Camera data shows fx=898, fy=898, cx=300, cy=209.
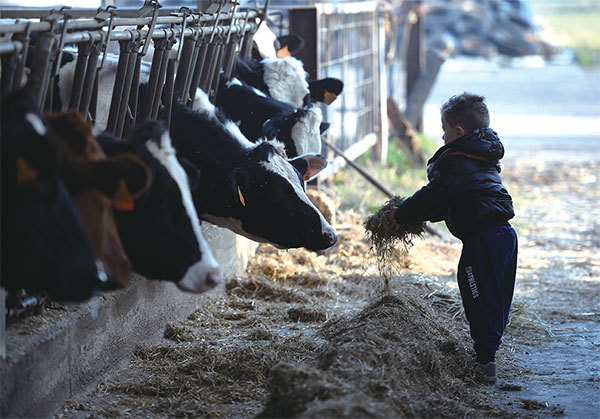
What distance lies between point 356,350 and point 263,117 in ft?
8.91

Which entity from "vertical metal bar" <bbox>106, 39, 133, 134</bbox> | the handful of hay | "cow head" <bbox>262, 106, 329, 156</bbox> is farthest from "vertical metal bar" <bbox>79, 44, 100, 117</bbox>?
"cow head" <bbox>262, 106, 329, 156</bbox>

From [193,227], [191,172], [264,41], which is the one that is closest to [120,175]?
[193,227]

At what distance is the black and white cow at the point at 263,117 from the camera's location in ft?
20.1

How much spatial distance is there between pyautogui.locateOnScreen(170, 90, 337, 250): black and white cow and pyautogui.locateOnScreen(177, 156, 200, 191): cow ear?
0.87 metres

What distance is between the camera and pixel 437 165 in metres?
4.55

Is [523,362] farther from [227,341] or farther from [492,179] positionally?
[227,341]

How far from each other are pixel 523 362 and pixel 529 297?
1.51 meters

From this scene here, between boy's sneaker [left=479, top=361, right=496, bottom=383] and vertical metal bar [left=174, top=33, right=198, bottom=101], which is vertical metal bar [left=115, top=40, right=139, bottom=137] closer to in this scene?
vertical metal bar [left=174, top=33, right=198, bottom=101]

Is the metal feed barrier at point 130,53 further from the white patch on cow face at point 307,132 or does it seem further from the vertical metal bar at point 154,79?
the white patch on cow face at point 307,132

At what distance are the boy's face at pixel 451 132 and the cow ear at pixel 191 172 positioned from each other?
1.52 metres

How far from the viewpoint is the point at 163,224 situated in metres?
3.22

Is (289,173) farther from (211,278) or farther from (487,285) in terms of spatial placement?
(211,278)

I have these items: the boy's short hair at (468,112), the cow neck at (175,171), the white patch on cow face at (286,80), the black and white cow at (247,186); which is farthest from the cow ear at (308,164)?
the cow neck at (175,171)

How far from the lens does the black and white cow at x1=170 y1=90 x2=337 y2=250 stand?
465 cm
